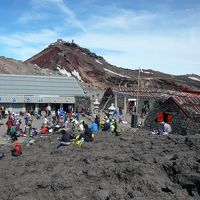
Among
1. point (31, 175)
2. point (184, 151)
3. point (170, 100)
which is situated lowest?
point (31, 175)

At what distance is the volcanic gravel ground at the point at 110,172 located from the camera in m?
13.3

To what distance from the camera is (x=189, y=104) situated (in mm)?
23953

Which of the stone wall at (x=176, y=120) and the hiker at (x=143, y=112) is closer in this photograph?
the stone wall at (x=176, y=120)

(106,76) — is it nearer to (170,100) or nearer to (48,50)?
(48,50)

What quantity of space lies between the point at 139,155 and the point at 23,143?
9334 mm

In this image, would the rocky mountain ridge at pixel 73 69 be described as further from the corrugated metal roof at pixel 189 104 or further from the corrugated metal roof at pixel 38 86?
the corrugated metal roof at pixel 189 104

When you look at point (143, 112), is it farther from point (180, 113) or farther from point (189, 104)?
point (180, 113)

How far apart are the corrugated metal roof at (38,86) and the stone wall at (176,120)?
15606 millimetres

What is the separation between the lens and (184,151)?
16.2m

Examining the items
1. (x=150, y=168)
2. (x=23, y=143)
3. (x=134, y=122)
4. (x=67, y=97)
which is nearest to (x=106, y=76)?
(x=67, y=97)

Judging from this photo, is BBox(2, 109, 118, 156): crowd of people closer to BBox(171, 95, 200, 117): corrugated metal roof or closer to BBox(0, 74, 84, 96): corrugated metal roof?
BBox(171, 95, 200, 117): corrugated metal roof

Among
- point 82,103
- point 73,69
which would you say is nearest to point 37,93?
point 82,103

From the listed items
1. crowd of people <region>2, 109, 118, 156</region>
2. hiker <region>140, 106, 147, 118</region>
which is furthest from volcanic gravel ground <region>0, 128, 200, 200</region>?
hiker <region>140, 106, 147, 118</region>

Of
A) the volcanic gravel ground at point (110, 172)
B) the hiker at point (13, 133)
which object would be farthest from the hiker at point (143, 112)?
the volcanic gravel ground at point (110, 172)
